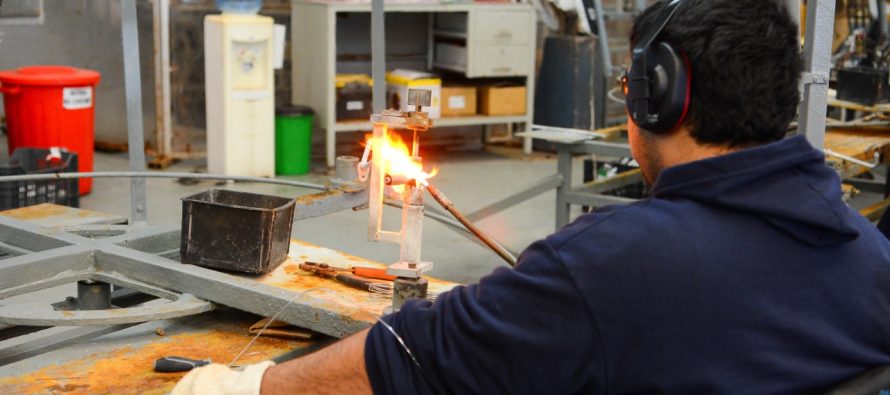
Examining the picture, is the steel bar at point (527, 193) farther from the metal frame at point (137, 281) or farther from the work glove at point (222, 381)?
the work glove at point (222, 381)

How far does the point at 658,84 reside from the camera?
1380 millimetres

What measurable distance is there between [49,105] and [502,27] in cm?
299

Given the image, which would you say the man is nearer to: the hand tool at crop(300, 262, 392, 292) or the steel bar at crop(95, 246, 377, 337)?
the steel bar at crop(95, 246, 377, 337)

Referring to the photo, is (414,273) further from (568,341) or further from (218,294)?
(568,341)

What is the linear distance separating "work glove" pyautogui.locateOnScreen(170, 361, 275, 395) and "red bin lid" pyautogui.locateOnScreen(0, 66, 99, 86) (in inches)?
176

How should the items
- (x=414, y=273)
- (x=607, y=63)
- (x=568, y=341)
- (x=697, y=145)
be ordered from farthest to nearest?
(x=607, y=63) < (x=414, y=273) < (x=697, y=145) < (x=568, y=341)

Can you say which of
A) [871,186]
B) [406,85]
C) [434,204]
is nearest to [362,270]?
[434,204]

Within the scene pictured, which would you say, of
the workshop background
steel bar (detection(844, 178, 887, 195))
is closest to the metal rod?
the workshop background

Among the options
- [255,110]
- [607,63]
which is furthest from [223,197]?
[607,63]

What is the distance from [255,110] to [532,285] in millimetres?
5237

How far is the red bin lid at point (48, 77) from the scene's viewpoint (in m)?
5.62

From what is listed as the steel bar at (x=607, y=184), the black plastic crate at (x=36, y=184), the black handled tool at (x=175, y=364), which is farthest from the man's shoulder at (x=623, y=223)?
the black plastic crate at (x=36, y=184)

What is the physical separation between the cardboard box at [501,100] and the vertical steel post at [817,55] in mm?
4896

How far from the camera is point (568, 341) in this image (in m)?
1.27
